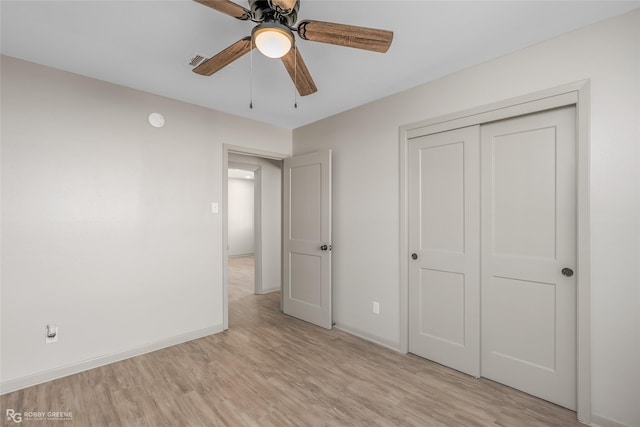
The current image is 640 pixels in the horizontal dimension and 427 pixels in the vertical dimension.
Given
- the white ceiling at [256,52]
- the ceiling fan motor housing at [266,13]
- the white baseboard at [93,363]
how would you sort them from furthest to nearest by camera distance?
the white baseboard at [93,363] < the white ceiling at [256,52] < the ceiling fan motor housing at [266,13]

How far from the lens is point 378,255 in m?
3.12

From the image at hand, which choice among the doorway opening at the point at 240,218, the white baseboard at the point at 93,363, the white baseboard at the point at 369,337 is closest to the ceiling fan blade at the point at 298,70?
the white baseboard at the point at 369,337

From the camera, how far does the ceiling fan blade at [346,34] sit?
56.6 inches

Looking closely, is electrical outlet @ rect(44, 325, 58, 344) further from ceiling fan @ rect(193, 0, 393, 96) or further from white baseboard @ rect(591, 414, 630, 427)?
white baseboard @ rect(591, 414, 630, 427)

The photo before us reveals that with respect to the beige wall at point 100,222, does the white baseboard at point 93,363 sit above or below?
below

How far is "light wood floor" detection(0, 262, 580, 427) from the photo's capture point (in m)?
1.96

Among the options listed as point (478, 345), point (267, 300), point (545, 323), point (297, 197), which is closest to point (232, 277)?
point (267, 300)

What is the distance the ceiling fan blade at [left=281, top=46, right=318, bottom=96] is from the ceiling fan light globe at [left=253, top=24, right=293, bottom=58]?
160 millimetres

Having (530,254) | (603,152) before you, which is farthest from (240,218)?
(603,152)

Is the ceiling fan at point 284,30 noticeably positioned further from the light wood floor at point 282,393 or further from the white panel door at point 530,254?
the light wood floor at point 282,393

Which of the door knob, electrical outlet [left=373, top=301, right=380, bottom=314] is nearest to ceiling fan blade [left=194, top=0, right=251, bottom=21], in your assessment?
the door knob

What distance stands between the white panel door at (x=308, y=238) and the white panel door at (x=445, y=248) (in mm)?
1012

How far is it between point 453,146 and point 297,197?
77.7 inches

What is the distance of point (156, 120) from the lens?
2.98 m
